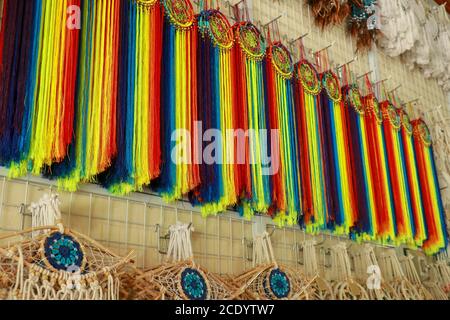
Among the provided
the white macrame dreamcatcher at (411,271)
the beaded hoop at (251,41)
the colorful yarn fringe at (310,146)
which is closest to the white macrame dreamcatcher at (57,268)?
the colorful yarn fringe at (310,146)

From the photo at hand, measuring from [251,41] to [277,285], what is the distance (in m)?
1.09

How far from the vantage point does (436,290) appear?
2.82m

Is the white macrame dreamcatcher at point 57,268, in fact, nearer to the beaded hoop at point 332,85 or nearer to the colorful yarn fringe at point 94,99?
the colorful yarn fringe at point 94,99

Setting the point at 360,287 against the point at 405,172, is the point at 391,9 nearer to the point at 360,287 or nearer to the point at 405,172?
the point at 405,172

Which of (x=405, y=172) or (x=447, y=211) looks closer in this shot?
(x=405, y=172)

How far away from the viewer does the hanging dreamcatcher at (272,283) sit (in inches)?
69.4

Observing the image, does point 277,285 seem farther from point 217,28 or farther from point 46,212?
point 217,28

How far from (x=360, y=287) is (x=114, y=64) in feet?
4.40

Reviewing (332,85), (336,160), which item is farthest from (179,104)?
(332,85)

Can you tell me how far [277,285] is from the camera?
5.95ft

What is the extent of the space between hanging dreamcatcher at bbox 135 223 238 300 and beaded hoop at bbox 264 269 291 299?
15 cm

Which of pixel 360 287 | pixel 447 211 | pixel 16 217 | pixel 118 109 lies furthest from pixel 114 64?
pixel 447 211

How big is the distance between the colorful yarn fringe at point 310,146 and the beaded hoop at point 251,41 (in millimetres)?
266
